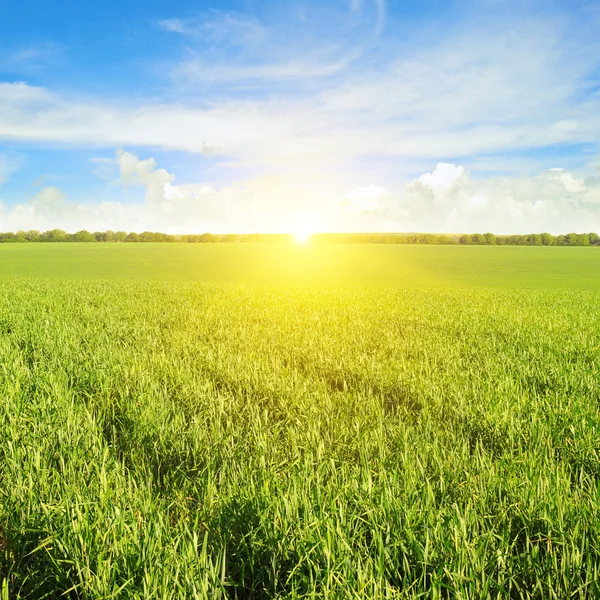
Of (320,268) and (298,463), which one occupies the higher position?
(320,268)

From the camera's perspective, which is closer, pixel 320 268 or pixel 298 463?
pixel 298 463

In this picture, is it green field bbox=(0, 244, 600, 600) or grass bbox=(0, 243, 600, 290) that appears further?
grass bbox=(0, 243, 600, 290)

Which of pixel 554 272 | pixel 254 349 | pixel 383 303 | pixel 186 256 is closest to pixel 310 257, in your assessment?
pixel 186 256

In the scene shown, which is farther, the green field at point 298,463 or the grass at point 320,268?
the grass at point 320,268

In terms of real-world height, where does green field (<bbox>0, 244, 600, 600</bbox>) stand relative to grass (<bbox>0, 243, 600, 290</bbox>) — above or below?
below

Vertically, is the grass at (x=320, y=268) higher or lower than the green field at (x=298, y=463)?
higher

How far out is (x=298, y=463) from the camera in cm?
393

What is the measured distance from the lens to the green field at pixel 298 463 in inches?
105

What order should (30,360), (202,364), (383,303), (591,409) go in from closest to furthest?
(591,409)
(202,364)
(30,360)
(383,303)

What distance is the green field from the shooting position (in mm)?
2678

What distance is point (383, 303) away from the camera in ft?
53.8

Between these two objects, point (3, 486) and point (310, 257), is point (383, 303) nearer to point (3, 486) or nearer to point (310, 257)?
point (3, 486)

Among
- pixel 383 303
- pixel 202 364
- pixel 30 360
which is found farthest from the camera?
pixel 383 303

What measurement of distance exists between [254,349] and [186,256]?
156 ft
